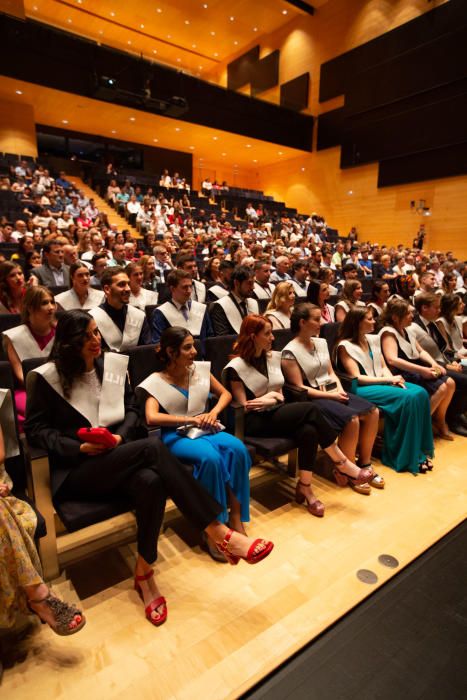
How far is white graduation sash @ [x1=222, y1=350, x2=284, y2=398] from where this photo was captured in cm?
214

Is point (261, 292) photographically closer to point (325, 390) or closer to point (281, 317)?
point (281, 317)

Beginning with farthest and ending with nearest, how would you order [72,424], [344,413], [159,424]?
[344,413] → [159,424] → [72,424]

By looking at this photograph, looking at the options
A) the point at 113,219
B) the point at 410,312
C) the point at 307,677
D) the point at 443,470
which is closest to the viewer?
the point at 307,677

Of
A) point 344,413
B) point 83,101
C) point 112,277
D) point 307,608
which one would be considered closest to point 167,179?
point 83,101

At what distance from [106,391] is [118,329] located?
3.22ft

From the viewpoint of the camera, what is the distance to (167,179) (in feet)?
43.1

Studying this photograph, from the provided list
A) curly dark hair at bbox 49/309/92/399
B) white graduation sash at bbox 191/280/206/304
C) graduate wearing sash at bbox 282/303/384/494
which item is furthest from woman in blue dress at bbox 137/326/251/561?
white graduation sash at bbox 191/280/206/304

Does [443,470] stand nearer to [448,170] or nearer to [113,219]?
[113,219]

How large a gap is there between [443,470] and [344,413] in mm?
819

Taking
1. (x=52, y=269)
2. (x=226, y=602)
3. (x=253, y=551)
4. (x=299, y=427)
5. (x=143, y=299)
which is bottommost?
(x=226, y=602)

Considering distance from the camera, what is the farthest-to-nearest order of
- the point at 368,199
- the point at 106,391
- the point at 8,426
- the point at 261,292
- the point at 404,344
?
the point at 368,199, the point at 261,292, the point at 404,344, the point at 106,391, the point at 8,426

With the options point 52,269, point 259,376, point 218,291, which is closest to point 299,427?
point 259,376

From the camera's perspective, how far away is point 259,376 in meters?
2.17

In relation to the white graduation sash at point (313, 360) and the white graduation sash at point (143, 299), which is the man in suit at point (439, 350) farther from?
the white graduation sash at point (143, 299)
